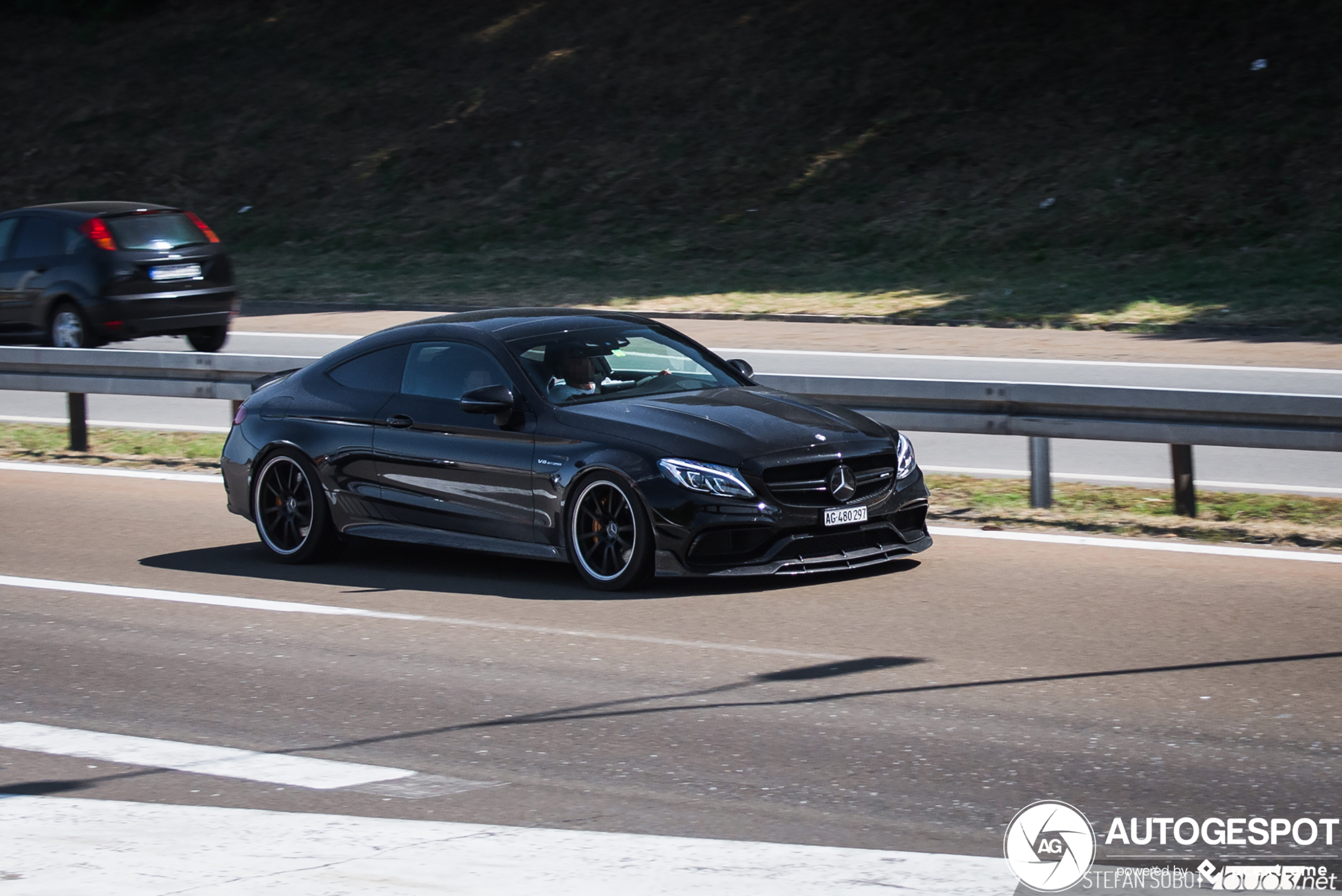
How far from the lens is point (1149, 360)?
18.3 metres

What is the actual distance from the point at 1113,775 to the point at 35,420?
1335cm

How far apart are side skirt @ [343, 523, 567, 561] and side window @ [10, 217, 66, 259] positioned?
1117cm

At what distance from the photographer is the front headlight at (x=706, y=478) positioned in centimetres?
848

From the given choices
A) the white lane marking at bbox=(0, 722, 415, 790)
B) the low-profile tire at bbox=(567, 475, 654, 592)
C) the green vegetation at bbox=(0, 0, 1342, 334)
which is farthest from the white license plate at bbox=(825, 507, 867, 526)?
the green vegetation at bbox=(0, 0, 1342, 334)

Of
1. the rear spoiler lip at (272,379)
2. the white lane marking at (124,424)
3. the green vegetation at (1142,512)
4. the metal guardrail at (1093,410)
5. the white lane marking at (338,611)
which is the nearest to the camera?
the white lane marking at (338,611)

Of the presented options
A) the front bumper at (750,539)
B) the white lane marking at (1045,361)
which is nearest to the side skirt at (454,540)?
the front bumper at (750,539)

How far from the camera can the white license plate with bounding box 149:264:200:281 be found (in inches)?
758

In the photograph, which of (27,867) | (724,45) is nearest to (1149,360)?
(27,867)

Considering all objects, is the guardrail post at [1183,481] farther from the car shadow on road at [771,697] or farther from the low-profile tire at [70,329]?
the low-profile tire at [70,329]

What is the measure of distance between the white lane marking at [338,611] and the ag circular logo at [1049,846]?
2116 millimetres

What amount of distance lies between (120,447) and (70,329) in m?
4.90

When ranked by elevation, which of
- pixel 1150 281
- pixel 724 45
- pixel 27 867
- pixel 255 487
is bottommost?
pixel 27 867

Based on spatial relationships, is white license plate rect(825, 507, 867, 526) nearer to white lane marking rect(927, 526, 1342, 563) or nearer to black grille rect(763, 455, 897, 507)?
black grille rect(763, 455, 897, 507)

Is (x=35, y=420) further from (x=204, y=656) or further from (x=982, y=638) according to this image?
(x=982, y=638)
